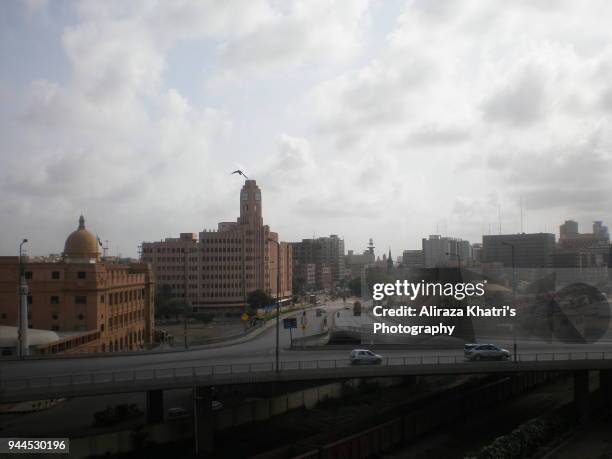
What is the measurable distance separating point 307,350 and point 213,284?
226 ft

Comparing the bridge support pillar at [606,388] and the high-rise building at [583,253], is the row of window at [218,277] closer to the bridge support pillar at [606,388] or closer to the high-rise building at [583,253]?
the high-rise building at [583,253]

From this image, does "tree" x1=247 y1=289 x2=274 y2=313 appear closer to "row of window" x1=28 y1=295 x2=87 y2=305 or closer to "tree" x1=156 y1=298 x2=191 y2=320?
"tree" x1=156 y1=298 x2=191 y2=320

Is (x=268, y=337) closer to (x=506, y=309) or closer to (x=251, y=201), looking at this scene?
(x=506, y=309)

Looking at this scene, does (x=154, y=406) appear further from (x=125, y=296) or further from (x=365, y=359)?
(x=125, y=296)

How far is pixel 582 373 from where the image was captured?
3116cm

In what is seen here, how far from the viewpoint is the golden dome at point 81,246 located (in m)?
50.0

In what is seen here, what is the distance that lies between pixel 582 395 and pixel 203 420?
21169mm

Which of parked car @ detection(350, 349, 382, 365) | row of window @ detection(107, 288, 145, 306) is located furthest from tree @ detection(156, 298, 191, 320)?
parked car @ detection(350, 349, 382, 365)

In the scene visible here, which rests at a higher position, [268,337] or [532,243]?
[532,243]

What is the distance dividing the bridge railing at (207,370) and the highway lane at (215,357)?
1.80 meters

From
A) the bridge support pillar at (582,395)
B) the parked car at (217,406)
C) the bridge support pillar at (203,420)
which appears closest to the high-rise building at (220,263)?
the parked car at (217,406)

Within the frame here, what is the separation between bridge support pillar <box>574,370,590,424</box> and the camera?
3100 centimetres

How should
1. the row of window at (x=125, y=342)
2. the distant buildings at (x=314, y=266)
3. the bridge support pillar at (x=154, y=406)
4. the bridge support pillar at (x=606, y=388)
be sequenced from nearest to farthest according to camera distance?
the bridge support pillar at (x=154, y=406), the bridge support pillar at (x=606, y=388), the row of window at (x=125, y=342), the distant buildings at (x=314, y=266)

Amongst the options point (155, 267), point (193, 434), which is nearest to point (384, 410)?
point (193, 434)
